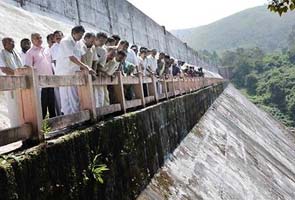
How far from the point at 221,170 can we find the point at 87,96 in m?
5.53

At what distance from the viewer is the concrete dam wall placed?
36.6 ft

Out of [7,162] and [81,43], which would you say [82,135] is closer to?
[7,162]

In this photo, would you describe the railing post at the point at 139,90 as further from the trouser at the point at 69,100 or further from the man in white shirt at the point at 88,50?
the trouser at the point at 69,100

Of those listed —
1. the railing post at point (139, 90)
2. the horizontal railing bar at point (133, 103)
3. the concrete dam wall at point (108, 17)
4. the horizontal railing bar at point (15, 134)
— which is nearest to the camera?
the horizontal railing bar at point (15, 134)

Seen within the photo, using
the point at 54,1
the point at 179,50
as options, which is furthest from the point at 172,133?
the point at 179,50

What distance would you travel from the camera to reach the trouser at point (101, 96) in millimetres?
5930

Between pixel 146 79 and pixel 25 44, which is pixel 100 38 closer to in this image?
pixel 25 44

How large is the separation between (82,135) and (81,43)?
1888 millimetres

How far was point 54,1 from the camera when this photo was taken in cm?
1140

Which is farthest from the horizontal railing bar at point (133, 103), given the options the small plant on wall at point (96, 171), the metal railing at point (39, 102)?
the small plant on wall at point (96, 171)

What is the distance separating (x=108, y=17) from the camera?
14.9 meters

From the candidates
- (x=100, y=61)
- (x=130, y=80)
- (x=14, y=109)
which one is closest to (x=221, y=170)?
(x=130, y=80)

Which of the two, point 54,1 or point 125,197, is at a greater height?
point 54,1

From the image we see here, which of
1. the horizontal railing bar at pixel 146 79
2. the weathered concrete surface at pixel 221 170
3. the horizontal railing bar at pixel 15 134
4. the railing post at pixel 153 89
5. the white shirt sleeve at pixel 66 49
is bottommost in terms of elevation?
the weathered concrete surface at pixel 221 170
